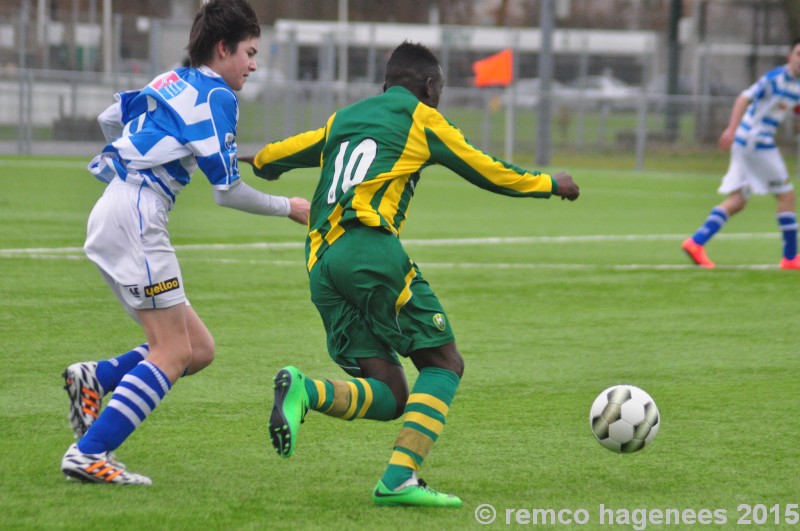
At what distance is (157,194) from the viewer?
4555 mm

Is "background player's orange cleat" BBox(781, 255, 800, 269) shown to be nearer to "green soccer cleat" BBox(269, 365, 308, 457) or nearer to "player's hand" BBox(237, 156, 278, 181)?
"player's hand" BBox(237, 156, 278, 181)

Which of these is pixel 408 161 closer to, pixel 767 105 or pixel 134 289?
pixel 134 289

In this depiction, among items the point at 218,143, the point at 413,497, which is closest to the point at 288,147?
the point at 218,143

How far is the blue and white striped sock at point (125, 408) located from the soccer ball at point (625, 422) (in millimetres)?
1745

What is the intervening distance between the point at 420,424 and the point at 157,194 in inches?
50.5

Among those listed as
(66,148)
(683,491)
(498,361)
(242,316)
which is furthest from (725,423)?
(66,148)

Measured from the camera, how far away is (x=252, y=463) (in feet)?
15.8

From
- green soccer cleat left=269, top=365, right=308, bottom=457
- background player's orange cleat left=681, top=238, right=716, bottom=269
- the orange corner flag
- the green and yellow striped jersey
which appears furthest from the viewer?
the orange corner flag

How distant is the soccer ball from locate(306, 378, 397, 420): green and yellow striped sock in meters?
0.93

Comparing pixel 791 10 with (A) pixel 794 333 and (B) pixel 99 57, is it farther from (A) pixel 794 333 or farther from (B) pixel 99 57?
(A) pixel 794 333

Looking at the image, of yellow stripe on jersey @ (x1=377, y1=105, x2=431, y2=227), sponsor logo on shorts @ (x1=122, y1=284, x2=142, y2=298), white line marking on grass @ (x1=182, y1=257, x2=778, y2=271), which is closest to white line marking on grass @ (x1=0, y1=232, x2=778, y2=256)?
white line marking on grass @ (x1=182, y1=257, x2=778, y2=271)

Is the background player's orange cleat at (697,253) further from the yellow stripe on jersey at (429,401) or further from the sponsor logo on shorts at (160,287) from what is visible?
the sponsor logo on shorts at (160,287)

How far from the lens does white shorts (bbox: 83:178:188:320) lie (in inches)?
175

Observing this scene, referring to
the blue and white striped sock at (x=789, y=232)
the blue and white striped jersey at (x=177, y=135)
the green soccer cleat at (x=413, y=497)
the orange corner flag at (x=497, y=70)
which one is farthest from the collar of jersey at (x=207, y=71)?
the orange corner flag at (x=497, y=70)
